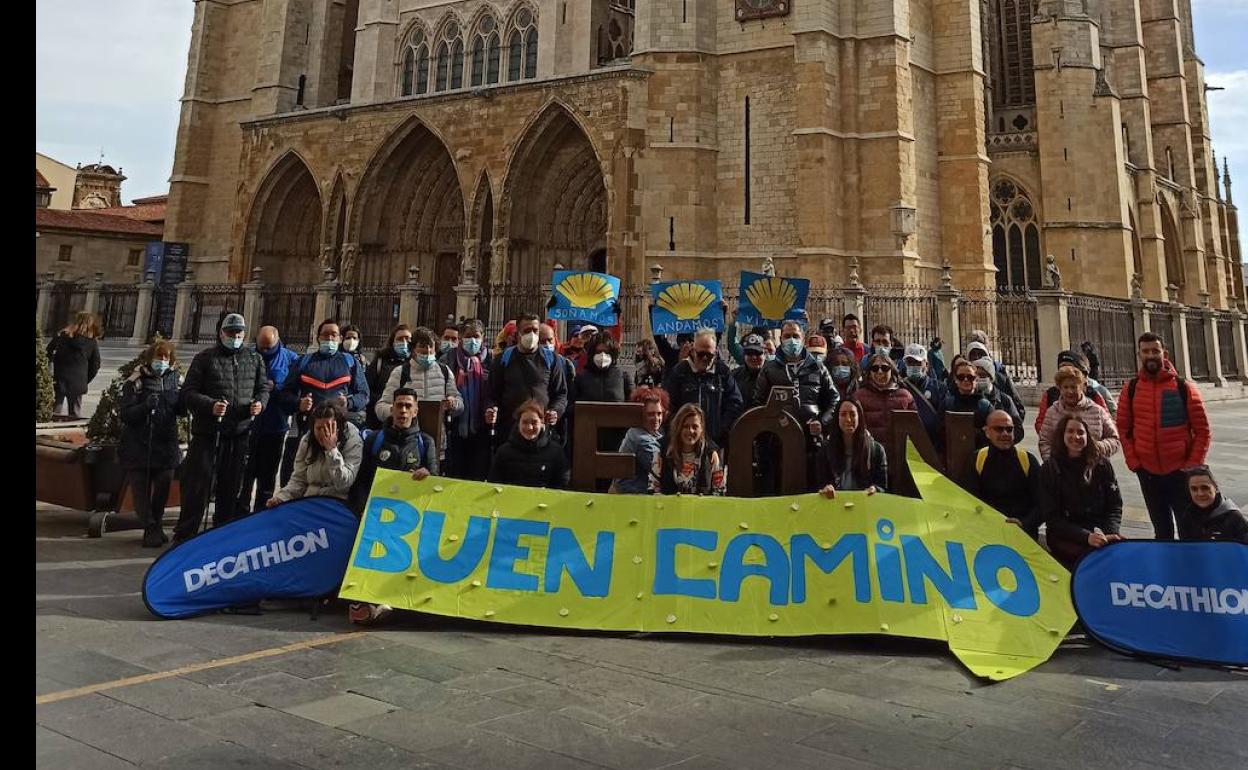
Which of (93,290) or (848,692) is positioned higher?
(93,290)

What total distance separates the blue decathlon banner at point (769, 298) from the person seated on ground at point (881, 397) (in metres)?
4.17

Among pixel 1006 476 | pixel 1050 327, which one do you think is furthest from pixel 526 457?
pixel 1050 327

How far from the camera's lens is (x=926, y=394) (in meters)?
6.66

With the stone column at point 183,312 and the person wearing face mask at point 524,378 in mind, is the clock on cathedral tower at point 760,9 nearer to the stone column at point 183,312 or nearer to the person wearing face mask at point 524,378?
the person wearing face mask at point 524,378

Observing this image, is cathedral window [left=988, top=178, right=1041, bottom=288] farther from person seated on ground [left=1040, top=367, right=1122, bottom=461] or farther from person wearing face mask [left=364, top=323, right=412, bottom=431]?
person wearing face mask [left=364, top=323, right=412, bottom=431]

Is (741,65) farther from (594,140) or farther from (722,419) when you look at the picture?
(722,419)

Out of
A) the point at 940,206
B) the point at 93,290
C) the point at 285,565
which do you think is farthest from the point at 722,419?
the point at 93,290

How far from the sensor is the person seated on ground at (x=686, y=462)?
4.83m

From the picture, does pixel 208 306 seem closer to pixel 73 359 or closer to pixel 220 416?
pixel 73 359

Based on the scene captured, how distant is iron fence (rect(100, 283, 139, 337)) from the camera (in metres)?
22.9

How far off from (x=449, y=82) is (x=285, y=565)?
22.9 m

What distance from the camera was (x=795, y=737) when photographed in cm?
286

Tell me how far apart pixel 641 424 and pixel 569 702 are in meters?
2.48

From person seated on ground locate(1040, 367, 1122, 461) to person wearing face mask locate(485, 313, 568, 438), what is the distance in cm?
363
